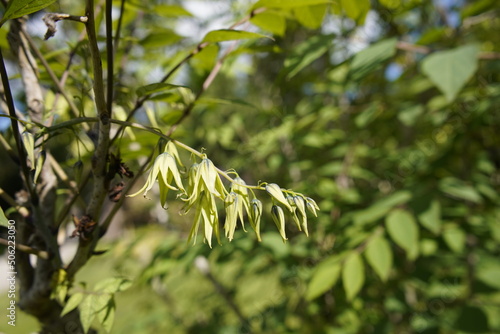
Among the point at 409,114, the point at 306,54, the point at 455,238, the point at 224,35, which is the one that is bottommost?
the point at 455,238

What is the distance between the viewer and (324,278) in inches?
42.6

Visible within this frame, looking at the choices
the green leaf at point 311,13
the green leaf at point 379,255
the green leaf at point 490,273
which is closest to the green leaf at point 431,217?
the green leaf at point 379,255

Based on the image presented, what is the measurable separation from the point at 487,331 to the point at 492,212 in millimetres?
660

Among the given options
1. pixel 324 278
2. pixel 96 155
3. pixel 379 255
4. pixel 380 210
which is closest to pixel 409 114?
pixel 380 210

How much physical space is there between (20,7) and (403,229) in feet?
→ 3.33

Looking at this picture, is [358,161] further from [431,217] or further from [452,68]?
[452,68]

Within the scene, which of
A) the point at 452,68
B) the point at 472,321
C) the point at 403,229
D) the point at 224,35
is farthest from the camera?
the point at 472,321

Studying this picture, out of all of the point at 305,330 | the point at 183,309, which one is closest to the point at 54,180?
the point at 305,330

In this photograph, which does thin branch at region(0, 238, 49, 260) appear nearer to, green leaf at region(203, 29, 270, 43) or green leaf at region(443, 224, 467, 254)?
green leaf at region(203, 29, 270, 43)

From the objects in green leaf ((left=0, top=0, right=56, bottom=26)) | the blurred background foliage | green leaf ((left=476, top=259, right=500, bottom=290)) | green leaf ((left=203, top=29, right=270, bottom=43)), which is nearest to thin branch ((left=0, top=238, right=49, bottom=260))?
the blurred background foliage

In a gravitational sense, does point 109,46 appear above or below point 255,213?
above

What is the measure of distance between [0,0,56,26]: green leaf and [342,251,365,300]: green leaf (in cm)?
88

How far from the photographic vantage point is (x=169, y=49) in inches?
89.4

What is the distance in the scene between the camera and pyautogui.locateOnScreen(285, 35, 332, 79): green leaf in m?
0.85
